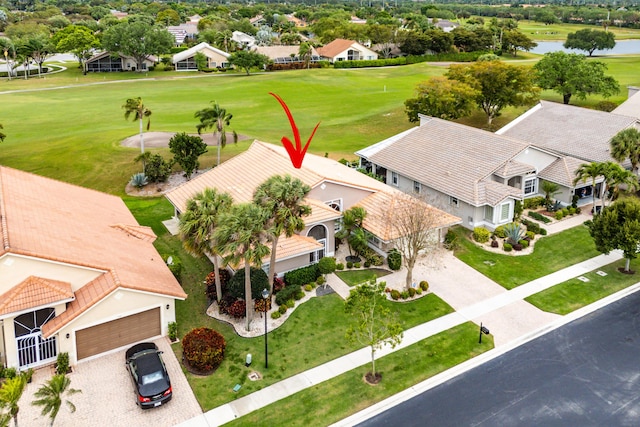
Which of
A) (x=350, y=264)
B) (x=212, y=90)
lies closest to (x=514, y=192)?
(x=350, y=264)

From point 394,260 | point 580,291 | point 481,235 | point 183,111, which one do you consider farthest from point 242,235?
point 183,111

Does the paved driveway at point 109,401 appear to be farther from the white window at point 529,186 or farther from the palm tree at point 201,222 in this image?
the white window at point 529,186

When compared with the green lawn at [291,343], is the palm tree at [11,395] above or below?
above

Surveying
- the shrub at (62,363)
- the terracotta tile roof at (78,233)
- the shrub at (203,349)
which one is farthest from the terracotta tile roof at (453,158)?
the shrub at (62,363)

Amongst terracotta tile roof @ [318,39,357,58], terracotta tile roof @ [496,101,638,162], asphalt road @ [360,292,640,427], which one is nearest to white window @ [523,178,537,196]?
terracotta tile roof @ [496,101,638,162]

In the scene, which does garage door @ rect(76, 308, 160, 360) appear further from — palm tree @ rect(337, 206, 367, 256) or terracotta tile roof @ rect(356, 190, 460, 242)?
terracotta tile roof @ rect(356, 190, 460, 242)

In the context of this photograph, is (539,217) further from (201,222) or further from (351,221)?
(201,222)

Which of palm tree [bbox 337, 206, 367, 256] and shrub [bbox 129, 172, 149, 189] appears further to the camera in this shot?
shrub [bbox 129, 172, 149, 189]
